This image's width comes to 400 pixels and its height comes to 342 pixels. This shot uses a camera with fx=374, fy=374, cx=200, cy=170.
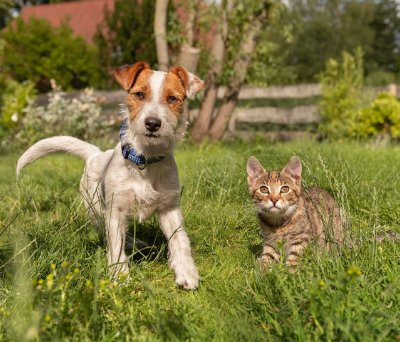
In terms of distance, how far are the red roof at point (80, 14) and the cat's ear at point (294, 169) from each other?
2384 cm

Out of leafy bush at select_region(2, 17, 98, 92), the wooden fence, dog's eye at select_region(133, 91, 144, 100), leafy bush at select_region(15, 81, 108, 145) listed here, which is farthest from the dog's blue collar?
leafy bush at select_region(2, 17, 98, 92)

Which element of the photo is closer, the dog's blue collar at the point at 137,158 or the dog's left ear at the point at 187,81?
the dog's blue collar at the point at 137,158

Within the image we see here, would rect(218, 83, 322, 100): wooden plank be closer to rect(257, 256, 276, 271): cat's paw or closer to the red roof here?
rect(257, 256, 276, 271): cat's paw

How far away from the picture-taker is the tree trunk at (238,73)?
26.9 feet

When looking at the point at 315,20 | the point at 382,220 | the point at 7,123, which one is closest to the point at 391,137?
the point at 382,220

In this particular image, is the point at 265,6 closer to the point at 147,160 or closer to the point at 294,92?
the point at 294,92

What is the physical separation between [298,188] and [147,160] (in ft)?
4.11

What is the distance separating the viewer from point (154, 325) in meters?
2.02

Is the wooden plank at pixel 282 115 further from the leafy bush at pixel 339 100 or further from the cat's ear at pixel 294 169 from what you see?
the cat's ear at pixel 294 169

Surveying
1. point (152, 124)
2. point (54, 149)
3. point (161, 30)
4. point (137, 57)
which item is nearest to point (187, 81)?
point (152, 124)

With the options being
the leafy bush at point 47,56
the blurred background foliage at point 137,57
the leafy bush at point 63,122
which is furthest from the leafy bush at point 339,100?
the leafy bush at point 47,56

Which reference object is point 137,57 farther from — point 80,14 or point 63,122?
point 80,14

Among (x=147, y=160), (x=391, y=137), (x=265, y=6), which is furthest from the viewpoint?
(x=391, y=137)

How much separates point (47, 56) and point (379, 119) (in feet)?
55.5
